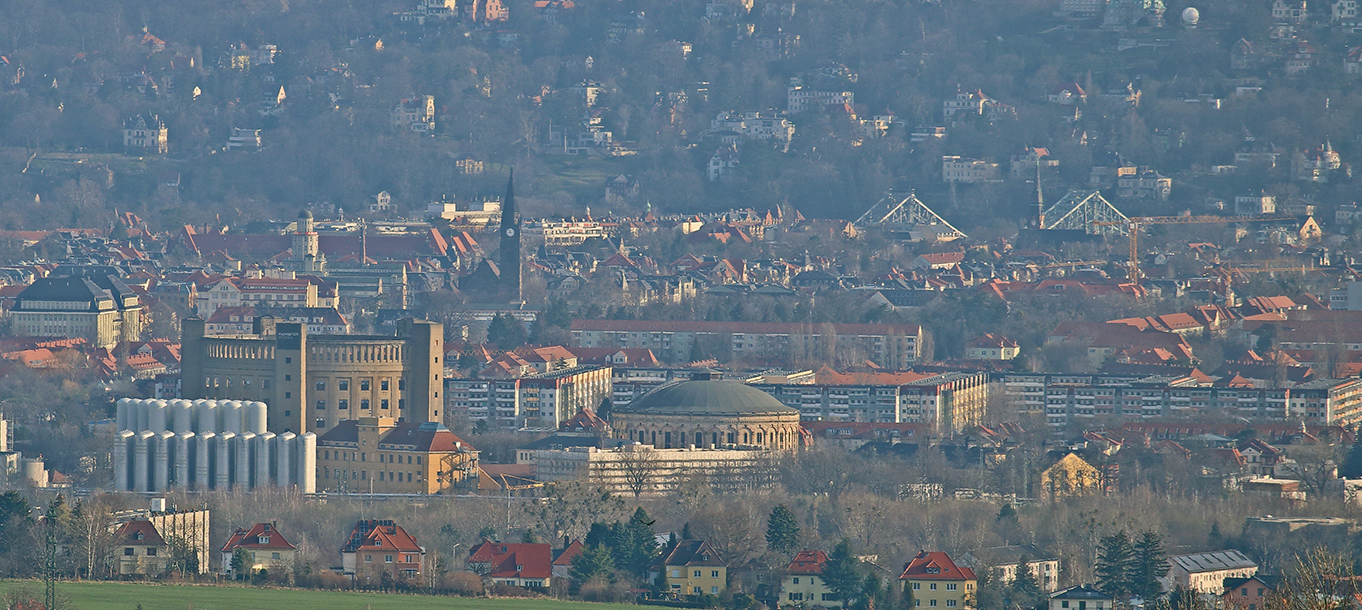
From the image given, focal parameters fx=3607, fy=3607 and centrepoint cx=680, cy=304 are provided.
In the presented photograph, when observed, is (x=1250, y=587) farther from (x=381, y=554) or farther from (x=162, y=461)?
(x=162, y=461)

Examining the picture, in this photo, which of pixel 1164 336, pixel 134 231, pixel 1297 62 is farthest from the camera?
pixel 1297 62

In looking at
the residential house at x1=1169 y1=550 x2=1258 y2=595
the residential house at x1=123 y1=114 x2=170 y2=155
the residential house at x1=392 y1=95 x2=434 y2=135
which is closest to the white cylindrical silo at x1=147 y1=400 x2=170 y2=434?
the residential house at x1=1169 y1=550 x2=1258 y2=595

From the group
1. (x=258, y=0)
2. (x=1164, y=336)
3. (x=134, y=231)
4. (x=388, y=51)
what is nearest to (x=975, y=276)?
(x=1164, y=336)

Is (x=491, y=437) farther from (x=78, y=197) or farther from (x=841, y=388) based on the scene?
(x=78, y=197)

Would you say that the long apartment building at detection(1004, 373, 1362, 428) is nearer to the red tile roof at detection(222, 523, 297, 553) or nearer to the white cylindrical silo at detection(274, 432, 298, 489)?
the white cylindrical silo at detection(274, 432, 298, 489)

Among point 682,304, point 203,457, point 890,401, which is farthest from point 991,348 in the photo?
point 203,457

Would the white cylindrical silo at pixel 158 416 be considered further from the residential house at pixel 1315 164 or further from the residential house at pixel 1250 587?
the residential house at pixel 1315 164
